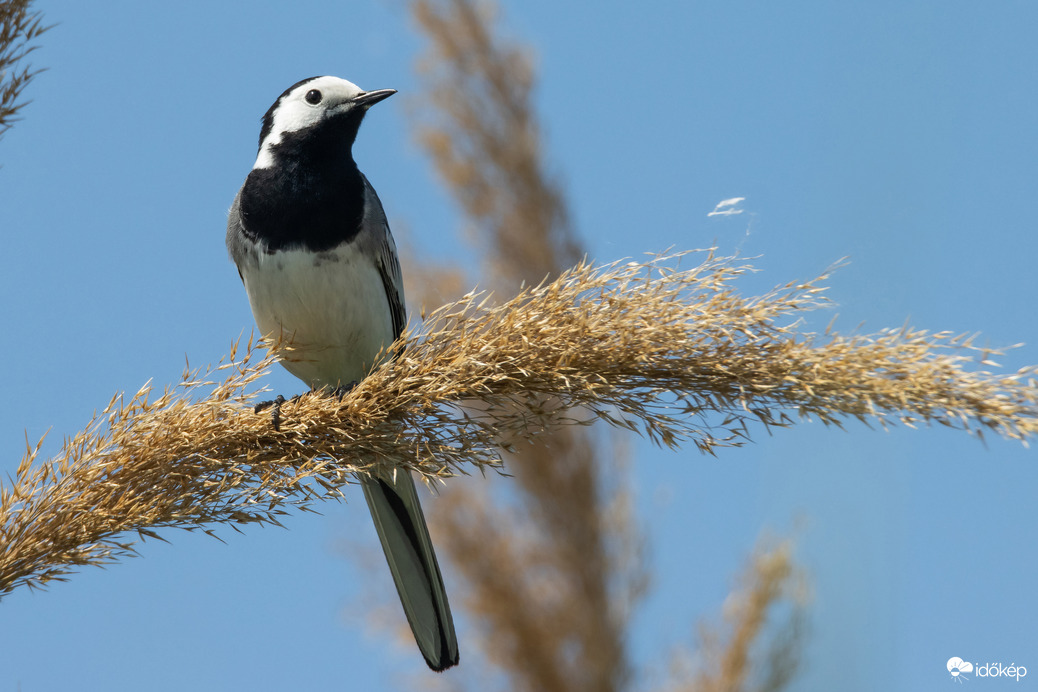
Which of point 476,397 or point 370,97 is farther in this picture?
point 370,97

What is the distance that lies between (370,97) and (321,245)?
417mm

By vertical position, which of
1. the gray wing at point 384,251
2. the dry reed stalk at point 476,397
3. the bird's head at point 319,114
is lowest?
the dry reed stalk at point 476,397

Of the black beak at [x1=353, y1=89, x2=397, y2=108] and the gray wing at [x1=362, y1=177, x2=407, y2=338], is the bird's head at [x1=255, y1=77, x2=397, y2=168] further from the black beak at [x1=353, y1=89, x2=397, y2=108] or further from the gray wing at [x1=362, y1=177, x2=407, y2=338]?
the gray wing at [x1=362, y1=177, x2=407, y2=338]

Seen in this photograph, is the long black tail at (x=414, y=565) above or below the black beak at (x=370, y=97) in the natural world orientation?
below

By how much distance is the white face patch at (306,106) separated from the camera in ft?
6.95

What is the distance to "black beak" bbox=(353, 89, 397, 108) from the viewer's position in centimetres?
213

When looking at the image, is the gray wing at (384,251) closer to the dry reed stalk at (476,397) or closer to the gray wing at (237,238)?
the gray wing at (237,238)

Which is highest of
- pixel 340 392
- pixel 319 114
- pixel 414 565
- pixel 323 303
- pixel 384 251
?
pixel 319 114

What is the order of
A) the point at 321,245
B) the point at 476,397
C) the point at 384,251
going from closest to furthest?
the point at 476,397
the point at 321,245
the point at 384,251

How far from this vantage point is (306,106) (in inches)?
84.0

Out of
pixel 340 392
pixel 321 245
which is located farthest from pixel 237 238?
pixel 340 392

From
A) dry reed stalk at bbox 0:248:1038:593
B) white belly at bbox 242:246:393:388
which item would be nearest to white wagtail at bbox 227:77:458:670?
white belly at bbox 242:246:393:388

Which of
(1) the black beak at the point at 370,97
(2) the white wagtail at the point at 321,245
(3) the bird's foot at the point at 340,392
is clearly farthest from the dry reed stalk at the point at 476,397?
(1) the black beak at the point at 370,97

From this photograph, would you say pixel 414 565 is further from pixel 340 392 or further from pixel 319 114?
pixel 319 114
